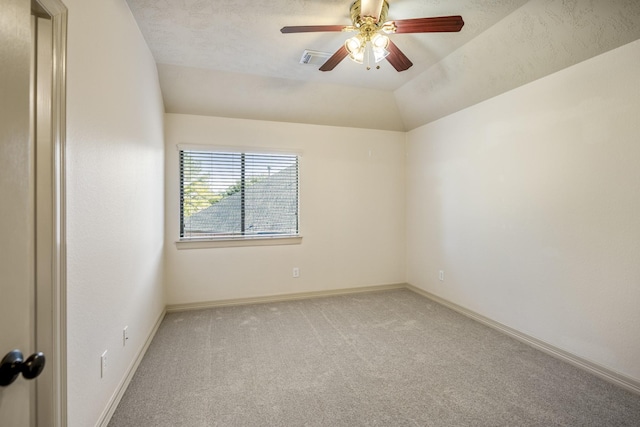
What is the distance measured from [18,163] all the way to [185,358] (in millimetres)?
2164

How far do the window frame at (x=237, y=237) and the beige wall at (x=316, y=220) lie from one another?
50 mm

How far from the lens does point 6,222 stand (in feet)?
2.12

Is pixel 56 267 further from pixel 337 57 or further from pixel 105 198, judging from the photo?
pixel 337 57

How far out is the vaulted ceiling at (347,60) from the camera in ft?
6.64

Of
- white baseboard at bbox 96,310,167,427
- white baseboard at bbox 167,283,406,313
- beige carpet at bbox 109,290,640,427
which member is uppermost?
white baseboard at bbox 167,283,406,313

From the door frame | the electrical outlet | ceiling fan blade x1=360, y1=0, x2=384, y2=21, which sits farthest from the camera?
ceiling fan blade x1=360, y1=0, x2=384, y2=21

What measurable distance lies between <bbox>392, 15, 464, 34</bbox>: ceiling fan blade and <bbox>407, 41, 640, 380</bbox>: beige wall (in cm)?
133

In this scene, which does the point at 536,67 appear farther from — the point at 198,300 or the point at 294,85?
the point at 198,300

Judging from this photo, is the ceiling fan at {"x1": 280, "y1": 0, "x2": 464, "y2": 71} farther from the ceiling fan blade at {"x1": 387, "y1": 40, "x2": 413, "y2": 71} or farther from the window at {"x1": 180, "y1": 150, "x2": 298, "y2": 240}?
the window at {"x1": 180, "y1": 150, "x2": 298, "y2": 240}

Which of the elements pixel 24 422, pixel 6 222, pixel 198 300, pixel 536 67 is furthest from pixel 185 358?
pixel 536 67

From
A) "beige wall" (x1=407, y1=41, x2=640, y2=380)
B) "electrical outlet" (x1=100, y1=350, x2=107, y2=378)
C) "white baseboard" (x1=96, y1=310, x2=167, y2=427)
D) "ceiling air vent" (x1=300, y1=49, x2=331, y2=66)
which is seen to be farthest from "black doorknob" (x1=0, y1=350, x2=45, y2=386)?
"beige wall" (x1=407, y1=41, x2=640, y2=380)

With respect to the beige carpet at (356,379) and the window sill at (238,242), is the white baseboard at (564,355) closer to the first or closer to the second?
the beige carpet at (356,379)

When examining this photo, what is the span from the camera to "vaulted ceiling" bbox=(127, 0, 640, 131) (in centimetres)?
202

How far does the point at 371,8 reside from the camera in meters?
1.73
